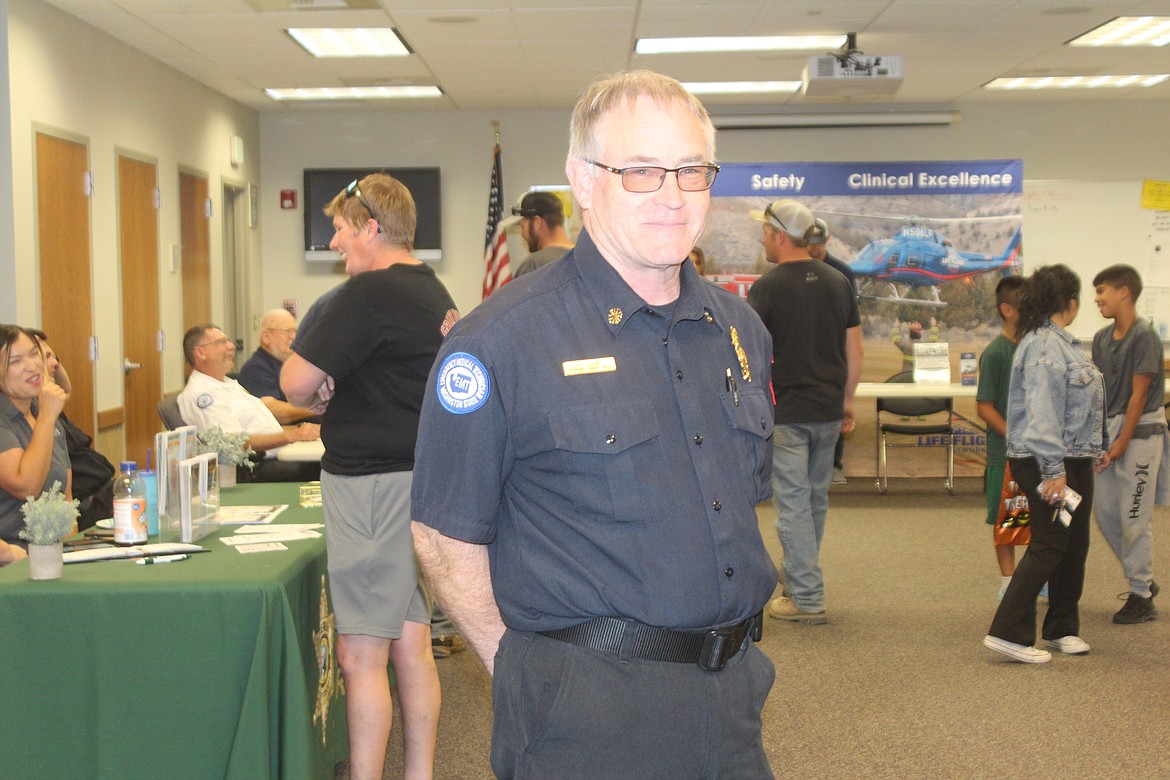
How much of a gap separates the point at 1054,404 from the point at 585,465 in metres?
3.01

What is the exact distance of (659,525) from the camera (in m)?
1.41

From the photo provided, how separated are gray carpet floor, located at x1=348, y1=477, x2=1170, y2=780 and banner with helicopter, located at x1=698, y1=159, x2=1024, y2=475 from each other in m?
3.78

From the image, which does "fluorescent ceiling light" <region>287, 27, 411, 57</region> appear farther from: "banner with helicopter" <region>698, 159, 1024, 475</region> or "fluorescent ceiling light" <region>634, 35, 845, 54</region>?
"banner with helicopter" <region>698, 159, 1024, 475</region>

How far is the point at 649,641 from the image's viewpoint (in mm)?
1401

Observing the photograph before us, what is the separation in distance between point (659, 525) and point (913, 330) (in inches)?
328

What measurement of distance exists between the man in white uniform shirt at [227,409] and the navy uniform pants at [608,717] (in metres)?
3.63

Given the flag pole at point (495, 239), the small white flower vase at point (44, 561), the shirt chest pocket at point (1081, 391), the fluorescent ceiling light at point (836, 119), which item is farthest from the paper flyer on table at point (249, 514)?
the fluorescent ceiling light at point (836, 119)

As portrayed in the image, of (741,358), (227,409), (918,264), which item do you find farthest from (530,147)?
(741,358)

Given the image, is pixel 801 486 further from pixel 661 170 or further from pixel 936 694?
pixel 661 170

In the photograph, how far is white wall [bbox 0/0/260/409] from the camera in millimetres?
5910

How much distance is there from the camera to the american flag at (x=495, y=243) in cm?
939

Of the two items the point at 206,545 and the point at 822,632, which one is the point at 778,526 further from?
the point at 206,545

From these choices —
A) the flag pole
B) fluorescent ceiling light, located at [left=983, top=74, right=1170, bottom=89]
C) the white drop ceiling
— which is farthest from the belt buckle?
fluorescent ceiling light, located at [left=983, top=74, right=1170, bottom=89]

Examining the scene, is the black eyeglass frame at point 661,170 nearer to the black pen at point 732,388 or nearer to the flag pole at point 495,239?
the black pen at point 732,388
